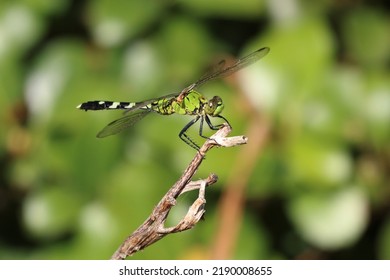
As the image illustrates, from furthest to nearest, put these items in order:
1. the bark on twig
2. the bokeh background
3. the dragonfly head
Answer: the bokeh background < the dragonfly head < the bark on twig

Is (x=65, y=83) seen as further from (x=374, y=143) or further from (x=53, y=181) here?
(x=374, y=143)

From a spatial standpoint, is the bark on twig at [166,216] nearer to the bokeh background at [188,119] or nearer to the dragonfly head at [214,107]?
the dragonfly head at [214,107]

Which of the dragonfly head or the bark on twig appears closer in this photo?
the bark on twig

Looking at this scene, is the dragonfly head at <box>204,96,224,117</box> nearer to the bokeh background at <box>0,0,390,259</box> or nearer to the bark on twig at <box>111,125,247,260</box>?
the bark on twig at <box>111,125,247,260</box>

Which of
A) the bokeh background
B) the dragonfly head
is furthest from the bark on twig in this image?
the bokeh background

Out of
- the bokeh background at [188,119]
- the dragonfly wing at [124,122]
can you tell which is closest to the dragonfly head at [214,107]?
the dragonfly wing at [124,122]

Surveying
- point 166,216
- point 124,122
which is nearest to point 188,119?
point 124,122
